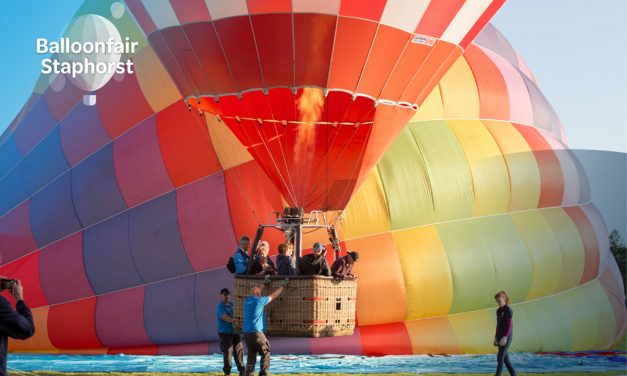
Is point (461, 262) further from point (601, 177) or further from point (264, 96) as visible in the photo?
point (601, 177)

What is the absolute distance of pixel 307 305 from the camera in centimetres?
617

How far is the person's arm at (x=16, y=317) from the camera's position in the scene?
11.7 ft

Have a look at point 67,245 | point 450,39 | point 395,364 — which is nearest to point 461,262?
point 395,364

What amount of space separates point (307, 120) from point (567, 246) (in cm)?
433

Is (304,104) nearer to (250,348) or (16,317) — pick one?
(250,348)

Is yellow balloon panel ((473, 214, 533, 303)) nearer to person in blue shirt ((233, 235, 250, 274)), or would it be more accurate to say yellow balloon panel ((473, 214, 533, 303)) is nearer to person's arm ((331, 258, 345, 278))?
person's arm ((331, 258, 345, 278))

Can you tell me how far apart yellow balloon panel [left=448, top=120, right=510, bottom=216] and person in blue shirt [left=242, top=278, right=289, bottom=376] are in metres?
3.88

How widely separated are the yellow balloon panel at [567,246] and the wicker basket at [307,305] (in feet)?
14.7

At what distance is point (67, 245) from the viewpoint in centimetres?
980

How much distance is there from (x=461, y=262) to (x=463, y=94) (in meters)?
1.86

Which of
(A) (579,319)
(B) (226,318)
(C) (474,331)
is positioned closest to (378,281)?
(C) (474,331)

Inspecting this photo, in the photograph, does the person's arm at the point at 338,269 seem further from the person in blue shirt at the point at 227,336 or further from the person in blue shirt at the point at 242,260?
the person in blue shirt at the point at 227,336

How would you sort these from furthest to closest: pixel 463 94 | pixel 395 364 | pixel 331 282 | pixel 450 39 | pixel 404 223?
pixel 463 94 → pixel 404 223 → pixel 395 364 → pixel 450 39 → pixel 331 282

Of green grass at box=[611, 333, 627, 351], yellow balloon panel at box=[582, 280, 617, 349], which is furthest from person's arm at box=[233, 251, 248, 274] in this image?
green grass at box=[611, 333, 627, 351]
